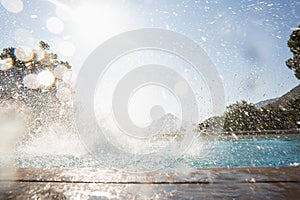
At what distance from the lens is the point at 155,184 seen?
1.59 meters

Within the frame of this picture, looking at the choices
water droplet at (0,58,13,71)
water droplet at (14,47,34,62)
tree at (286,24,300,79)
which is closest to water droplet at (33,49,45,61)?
water droplet at (14,47,34,62)

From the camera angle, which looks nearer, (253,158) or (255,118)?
(253,158)

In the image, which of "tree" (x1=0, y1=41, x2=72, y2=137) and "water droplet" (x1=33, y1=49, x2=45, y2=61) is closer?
"tree" (x1=0, y1=41, x2=72, y2=137)

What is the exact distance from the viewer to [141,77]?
35.5 feet

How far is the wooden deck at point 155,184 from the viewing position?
134 centimetres

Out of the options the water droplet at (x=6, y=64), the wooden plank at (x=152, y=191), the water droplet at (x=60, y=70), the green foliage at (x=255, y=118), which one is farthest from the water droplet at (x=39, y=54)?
the wooden plank at (x=152, y=191)

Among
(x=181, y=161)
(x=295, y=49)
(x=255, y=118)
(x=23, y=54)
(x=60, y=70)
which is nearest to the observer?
(x=181, y=161)

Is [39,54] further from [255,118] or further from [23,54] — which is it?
[255,118]

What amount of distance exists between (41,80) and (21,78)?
141cm

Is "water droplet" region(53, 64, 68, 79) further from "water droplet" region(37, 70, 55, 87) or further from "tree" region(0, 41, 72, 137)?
"water droplet" region(37, 70, 55, 87)

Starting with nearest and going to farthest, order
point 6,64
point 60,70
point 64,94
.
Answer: point 6,64
point 64,94
point 60,70

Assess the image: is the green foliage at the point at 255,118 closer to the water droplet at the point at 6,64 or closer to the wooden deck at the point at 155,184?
the wooden deck at the point at 155,184

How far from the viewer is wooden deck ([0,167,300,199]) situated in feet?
4.41

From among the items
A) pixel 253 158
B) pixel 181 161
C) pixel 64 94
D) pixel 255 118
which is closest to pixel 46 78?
pixel 64 94
